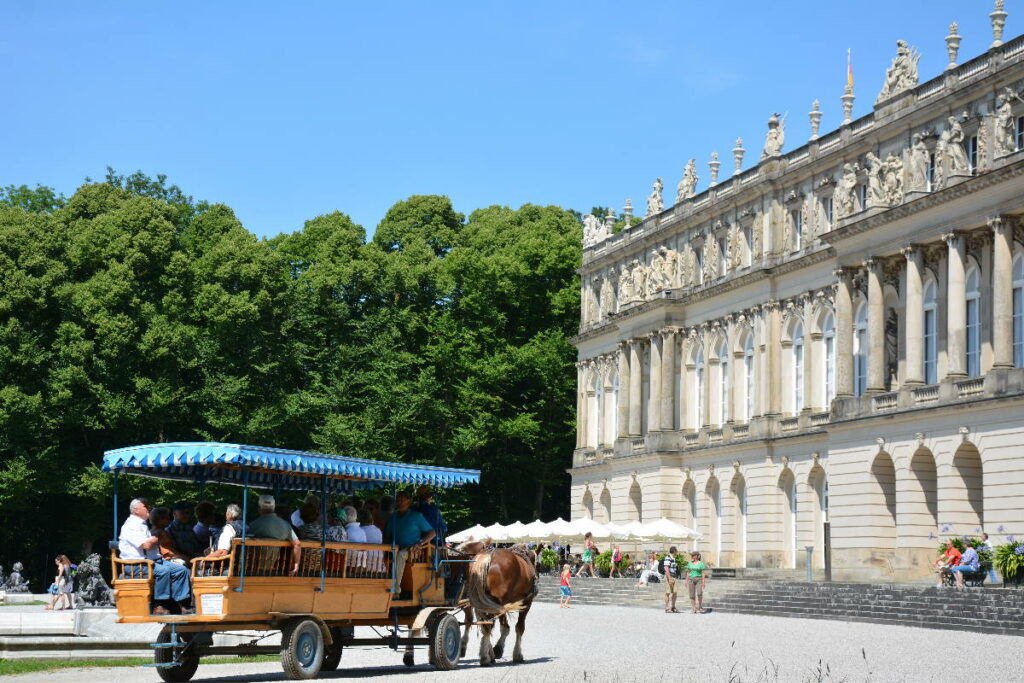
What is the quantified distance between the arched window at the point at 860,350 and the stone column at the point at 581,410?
79.8 ft

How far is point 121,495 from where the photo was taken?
206ft

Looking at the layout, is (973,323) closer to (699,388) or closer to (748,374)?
(748,374)

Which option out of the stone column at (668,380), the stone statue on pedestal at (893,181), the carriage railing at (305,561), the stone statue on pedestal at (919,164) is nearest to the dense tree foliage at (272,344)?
the stone column at (668,380)

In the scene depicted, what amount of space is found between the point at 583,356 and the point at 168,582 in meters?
58.1

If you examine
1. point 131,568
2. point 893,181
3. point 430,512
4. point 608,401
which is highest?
point 893,181

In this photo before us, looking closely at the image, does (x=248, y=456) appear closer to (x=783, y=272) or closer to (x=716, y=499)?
(x=783, y=272)

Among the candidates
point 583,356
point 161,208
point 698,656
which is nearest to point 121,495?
point 161,208

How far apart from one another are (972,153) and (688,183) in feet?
74.9

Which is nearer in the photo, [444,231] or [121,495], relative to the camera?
[121,495]

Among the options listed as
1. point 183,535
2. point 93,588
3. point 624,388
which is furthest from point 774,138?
point 183,535

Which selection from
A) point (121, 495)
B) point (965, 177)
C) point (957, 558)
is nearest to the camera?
point (957, 558)

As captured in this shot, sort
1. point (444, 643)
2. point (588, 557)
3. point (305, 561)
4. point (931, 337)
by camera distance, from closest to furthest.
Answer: point (305, 561) → point (444, 643) → point (931, 337) → point (588, 557)

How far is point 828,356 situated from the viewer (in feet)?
182

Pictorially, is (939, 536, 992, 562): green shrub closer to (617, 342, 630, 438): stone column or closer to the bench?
the bench
